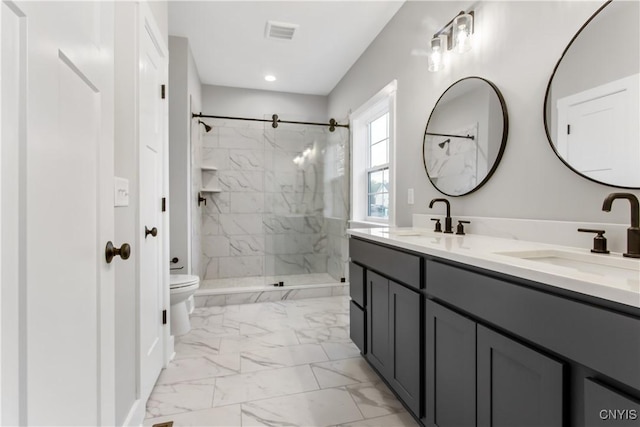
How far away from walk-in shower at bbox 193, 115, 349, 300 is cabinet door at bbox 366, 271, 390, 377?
1840mm

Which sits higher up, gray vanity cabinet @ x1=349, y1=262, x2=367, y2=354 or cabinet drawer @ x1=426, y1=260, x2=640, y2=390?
cabinet drawer @ x1=426, y1=260, x2=640, y2=390

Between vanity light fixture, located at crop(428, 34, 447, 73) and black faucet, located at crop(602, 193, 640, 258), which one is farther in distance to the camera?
vanity light fixture, located at crop(428, 34, 447, 73)

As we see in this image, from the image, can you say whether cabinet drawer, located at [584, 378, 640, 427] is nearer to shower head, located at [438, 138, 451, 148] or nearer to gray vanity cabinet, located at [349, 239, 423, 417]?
gray vanity cabinet, located at [349, 239, 423, 417]

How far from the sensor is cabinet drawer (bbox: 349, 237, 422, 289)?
133 cm

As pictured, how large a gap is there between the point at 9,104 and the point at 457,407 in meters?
1.42

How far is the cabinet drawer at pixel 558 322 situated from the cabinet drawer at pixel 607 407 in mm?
35

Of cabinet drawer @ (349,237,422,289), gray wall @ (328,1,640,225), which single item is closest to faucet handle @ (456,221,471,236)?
gray wall @ (328,1,640,225)

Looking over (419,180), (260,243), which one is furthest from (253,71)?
(419,180)

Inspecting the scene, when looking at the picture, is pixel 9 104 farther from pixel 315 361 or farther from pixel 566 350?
pixel 315 361

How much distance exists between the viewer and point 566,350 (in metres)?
0.71

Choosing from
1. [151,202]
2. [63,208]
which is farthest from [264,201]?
[63,208]

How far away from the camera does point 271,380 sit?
183cm

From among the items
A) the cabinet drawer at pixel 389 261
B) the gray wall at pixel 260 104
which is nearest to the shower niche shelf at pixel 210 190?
the gray wall at pixel 260 104

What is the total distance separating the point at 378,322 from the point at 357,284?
0.32 metres
